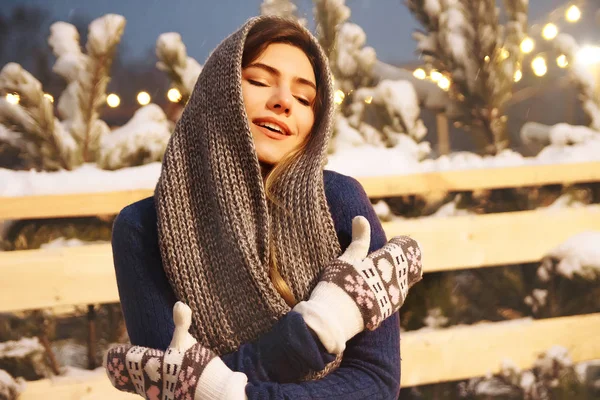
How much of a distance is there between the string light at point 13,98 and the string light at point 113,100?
0.82ft

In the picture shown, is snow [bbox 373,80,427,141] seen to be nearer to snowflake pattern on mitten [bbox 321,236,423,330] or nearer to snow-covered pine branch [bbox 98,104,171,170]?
snow-covered pine branch [bbox 98,104,171,170]

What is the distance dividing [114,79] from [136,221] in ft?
3.40

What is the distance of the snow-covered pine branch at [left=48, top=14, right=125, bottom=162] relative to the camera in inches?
66.2

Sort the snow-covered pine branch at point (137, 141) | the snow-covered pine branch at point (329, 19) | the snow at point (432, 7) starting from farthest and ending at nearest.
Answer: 1. the snow at point (432, 7)
2. the snow-covered pine branch at point (329, 19)
3. the snow-covered pine branch at point (137, 141)

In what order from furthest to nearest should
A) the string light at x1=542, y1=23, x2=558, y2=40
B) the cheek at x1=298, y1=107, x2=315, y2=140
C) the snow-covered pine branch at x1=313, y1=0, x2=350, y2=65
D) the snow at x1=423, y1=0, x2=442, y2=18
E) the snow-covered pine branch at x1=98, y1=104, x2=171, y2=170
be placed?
the string light at x1=542, y1=23, x2=558, y2=40 < the snow at x1=423, y1=0, x2=442, y2=18 < the snow-covered pine branch at x1=313, y1=0, x2=350, y2=65 < the snow-covered pine branch at x1=98, y1=104, x2=171, y2=170 < the cheek at x1=298, y1=107, x2=315, y2=140

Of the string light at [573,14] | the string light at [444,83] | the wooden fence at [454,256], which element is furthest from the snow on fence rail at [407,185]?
the string light at [573,14]

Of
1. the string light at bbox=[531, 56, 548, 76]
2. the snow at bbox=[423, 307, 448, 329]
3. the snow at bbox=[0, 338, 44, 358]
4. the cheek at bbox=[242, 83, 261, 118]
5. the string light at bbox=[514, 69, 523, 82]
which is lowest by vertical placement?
the snow at bbox=[0, 338, 44, 358]

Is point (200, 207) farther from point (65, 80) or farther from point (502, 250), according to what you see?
point (502, 250)

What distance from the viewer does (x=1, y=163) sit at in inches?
65.6

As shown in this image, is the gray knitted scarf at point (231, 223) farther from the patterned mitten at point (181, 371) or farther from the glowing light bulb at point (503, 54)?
the glowing light bulb at point (503, 54)

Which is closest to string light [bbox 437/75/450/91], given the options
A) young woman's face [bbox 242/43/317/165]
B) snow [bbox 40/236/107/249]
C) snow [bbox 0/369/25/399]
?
young woman's face [bbox 242/43/317/165]

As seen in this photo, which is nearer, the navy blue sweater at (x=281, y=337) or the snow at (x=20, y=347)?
the navy blue sweater at (x=281, y=337)

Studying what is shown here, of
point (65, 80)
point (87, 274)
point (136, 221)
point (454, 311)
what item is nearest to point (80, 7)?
point (65, 80)

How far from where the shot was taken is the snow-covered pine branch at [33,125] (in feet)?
5.40
